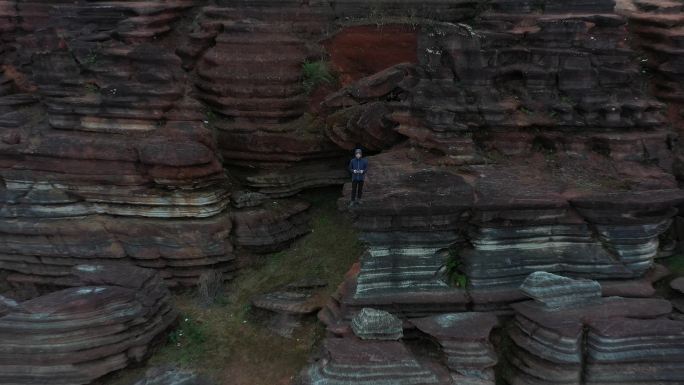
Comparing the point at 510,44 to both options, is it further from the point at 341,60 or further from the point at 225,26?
the point at 225,26

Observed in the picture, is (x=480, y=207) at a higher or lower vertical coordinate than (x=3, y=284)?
higher

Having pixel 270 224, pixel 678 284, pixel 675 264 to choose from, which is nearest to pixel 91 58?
pixel 270 224

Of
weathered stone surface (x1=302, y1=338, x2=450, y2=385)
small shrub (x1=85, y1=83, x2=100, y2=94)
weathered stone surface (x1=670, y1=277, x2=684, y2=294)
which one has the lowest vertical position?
weathered stone surface (x1=302, y1=338, x2=450, y2=385)

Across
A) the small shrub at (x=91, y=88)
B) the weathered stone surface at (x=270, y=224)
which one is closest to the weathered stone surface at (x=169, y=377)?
the weathered stone surface at (x=270, y=224)

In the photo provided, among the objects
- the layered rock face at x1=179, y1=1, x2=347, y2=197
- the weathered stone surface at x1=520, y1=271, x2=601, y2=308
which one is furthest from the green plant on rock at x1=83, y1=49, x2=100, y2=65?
the weathered stone surface at x1=520, y1=271, x2=601, y2=308

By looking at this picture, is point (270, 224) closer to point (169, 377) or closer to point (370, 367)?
point (169, 377)

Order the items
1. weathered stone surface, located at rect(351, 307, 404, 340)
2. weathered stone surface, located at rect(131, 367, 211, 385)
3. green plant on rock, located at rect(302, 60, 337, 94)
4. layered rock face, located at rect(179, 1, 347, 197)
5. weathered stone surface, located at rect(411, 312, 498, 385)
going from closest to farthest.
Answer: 1. weathered stone surface, located at rect(411, 312, 498, 385)
2. weathered stone surface, located at rect(351, 307, 404, 340)
3. weathered stone surface, located at rect(131, 367, 211, 385)
4. layered rock face, located at rect(179, 1, 347, 197)
5. green plant on rock, located at rect(302, 60, 337, 94)

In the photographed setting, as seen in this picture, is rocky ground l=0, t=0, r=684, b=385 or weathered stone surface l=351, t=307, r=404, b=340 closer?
weathered stone surface l=351, t=307, r=404, b=340

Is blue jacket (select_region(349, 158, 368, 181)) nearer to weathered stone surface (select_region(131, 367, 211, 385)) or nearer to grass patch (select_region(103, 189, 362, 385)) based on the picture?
grass patch (select_region(103, 189, 362, 385))

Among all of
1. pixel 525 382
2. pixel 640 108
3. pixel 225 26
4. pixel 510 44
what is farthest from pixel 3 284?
pixel 640 108
